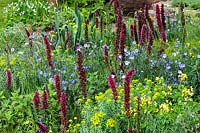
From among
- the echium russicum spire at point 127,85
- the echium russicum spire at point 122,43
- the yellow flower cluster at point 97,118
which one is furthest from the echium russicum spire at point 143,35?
the echium russicum spire at point 127,85

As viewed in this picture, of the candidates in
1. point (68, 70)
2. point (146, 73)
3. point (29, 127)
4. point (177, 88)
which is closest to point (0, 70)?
point (68, 70)

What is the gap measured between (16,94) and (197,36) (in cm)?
231

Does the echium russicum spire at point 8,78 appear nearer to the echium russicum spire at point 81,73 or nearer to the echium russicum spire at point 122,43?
the echium russicum spire at point 81,73

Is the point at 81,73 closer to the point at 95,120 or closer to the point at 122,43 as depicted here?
the point at 95,120

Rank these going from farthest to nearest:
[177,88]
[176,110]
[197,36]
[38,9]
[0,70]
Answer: [38,9], [197,36], [0,70], [177,88], [176,110]

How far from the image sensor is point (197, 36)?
20.0ft

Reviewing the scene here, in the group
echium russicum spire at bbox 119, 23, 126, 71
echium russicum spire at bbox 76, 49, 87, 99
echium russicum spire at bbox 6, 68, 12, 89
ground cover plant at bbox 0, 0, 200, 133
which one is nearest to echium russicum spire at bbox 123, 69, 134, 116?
ground cover plant at bbox 0, 0, 200, 133

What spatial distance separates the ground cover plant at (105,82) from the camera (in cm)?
404

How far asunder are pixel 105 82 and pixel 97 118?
4.38 feet

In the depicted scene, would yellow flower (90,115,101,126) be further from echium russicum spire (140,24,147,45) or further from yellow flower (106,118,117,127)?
echium russicum spire (140,24,147,45)

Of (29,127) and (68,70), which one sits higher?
(68,70)

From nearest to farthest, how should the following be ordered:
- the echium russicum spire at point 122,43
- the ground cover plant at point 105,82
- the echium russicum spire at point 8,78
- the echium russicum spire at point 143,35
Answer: the ground cover plant at point 105,82, the echium russicum spire at point 122,43, the echium russicum spire at point 8,78, the echium russicum spire at point 143,35

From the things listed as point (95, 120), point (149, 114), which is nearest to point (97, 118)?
point (95, 120)

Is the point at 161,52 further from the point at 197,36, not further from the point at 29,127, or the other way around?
the point at 29,127
